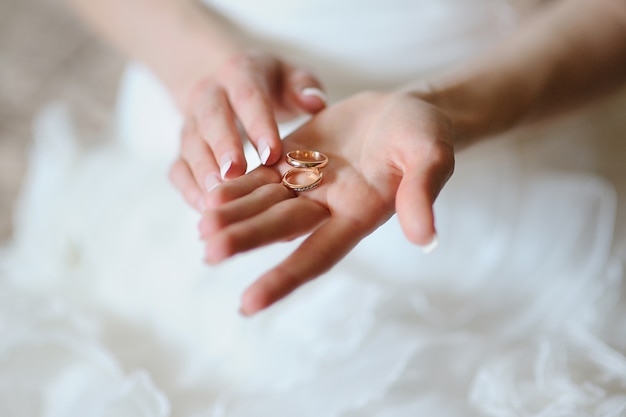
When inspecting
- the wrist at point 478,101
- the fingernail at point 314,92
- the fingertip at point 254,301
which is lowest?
the wrist at point 478,101

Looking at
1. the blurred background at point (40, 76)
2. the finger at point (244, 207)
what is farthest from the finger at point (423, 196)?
the blurred background at point (40, 76)

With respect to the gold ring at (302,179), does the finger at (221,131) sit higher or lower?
higher

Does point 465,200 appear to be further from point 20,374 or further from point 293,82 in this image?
point 20,374

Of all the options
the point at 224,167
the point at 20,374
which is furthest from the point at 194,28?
the point at 20,374

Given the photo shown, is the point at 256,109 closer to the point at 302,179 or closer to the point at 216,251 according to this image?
the point at 302,179

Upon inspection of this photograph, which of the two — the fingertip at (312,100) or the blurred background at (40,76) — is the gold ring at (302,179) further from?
the blurred background at (40,76)


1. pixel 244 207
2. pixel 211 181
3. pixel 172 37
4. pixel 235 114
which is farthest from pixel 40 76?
pixel 244 207

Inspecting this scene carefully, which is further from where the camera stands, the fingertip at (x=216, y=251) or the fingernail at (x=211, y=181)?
the fingernail at (x=211, y=181)

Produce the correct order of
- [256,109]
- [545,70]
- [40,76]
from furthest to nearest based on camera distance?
[40,76]
[545,70]
[256,109]
